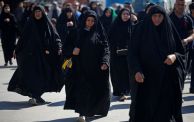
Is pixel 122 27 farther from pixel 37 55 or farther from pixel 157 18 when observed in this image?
pixel 157 18

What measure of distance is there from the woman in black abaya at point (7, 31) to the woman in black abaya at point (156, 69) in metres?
10.5

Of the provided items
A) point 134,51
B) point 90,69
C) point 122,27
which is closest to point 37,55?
point 122,27

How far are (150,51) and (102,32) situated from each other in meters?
2.24

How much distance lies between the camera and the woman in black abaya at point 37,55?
11.2 metres

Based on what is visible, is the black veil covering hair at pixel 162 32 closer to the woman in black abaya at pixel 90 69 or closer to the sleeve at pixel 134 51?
the sleeve at pixel 134 51

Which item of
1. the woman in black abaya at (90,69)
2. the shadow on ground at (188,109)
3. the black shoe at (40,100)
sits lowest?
the shadow on ground at (188,109)

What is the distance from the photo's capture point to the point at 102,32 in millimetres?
9617

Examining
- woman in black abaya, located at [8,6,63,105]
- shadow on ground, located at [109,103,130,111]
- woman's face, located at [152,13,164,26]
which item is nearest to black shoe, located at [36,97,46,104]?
woman in black abaya, located at [8,6,63,105]

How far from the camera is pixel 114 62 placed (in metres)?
11.9

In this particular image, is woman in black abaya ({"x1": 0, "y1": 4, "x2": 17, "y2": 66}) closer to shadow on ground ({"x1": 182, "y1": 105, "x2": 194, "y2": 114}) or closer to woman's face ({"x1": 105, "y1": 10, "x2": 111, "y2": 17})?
woman's face ({"x1": 105, "y1": 10, "x2": 111, "y2": 17})

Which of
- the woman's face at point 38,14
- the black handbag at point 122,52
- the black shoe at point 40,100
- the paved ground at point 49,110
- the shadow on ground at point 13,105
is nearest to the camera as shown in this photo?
the paved ground at point 49,110

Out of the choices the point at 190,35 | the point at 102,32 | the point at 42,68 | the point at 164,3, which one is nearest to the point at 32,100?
the point at 42,68

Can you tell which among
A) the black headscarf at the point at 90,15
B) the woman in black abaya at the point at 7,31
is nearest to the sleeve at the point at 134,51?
the black headscarf at the point at 90,15

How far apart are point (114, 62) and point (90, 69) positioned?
93.0 inches
